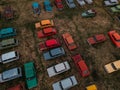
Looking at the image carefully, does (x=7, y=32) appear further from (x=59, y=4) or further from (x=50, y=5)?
(x=59, y=4)

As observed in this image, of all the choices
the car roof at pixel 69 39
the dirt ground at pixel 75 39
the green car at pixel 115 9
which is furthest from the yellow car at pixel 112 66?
the green car at pixel 115 9

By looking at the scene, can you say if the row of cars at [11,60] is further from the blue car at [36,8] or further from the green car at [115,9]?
the green car at [115,9]

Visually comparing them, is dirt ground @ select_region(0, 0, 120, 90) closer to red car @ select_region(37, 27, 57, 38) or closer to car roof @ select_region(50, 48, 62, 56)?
red car @ select_region(37, 27, 57, 38)

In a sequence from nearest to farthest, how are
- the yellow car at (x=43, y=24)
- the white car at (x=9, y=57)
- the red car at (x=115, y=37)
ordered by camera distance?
the white car at (x=9, y=57)
the red car at (x=115, y=37)
the yellow car at (x=43, y=24)

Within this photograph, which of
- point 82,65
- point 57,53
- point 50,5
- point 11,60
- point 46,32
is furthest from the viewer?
point 50,5

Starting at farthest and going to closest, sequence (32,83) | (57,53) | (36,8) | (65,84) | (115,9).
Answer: (36,8)
(115,9)
(57,53)
(32,83)
(65,84)

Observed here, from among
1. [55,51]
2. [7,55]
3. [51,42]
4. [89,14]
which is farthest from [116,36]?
[7,55]
